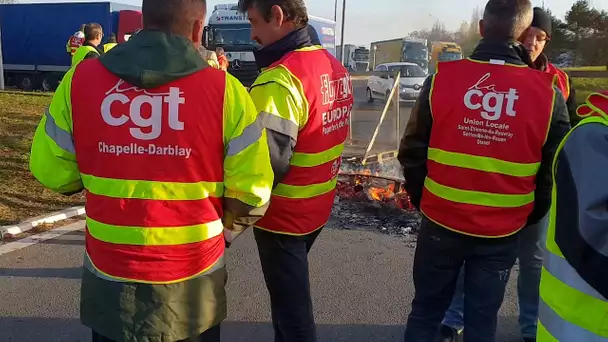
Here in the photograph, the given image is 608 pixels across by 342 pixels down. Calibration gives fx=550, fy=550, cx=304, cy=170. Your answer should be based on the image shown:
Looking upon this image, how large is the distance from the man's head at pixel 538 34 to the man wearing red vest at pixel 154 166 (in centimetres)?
226

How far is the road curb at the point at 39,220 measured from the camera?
5.71m

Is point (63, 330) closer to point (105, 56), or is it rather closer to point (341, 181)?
point (105, 56)

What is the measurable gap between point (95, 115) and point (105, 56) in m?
0.22

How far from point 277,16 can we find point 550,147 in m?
1.51

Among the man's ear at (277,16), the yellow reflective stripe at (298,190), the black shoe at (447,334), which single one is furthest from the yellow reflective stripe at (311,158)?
the black shoe at (447,334)

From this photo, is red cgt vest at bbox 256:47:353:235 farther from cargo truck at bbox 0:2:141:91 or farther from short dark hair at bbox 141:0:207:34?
cargo truck at bbox 0:2:141:91

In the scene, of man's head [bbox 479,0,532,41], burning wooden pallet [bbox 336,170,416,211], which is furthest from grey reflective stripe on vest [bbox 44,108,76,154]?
burning wooden pallet [bbox 336,170,416,211]

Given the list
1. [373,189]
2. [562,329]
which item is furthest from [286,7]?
[373,189]

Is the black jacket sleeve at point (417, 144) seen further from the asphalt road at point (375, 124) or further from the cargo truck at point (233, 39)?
the cargo truck at point (233, 39)

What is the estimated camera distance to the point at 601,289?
153cm

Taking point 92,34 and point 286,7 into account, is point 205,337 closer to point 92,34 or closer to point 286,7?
point 286,7

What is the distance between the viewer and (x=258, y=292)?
457 centimetres

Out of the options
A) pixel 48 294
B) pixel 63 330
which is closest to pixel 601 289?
pixel 63 330

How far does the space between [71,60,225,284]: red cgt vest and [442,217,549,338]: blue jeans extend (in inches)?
92.0
